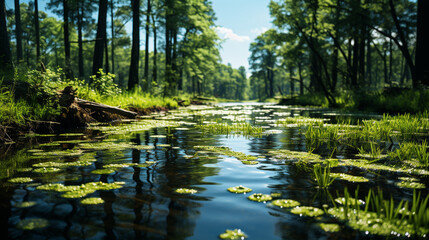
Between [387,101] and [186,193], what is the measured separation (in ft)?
41.2

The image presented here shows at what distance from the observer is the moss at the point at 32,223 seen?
1777 millimetres

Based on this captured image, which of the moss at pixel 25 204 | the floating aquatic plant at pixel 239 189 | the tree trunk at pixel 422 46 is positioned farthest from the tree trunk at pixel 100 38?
the tree trunk at pixel 422 46

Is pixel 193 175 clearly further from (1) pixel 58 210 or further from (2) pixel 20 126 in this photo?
(2) pixel 20 126

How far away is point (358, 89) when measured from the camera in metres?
16.0

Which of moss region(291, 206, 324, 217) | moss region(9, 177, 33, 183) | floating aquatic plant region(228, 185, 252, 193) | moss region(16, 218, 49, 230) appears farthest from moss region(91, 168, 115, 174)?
moss region(291, 206, 324, 217)

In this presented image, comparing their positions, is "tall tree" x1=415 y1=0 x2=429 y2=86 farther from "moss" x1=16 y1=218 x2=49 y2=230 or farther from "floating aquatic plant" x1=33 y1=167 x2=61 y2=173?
"moss" x1=16 y1=218 x2=49 y2=230

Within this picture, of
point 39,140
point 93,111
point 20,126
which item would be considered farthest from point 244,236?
point 93,111

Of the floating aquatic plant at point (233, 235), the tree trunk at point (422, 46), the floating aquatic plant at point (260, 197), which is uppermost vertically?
the tree trunk at point (422, 46)

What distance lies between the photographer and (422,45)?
11.4 metres

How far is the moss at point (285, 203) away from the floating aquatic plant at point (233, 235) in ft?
1.85

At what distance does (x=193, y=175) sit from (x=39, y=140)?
3.84 m

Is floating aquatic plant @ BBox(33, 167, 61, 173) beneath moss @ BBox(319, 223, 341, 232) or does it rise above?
above

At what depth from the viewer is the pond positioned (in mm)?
1793

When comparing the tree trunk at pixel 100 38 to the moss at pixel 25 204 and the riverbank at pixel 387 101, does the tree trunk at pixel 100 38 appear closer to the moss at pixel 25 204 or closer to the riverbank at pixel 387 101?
the moss at pixel 25 204
